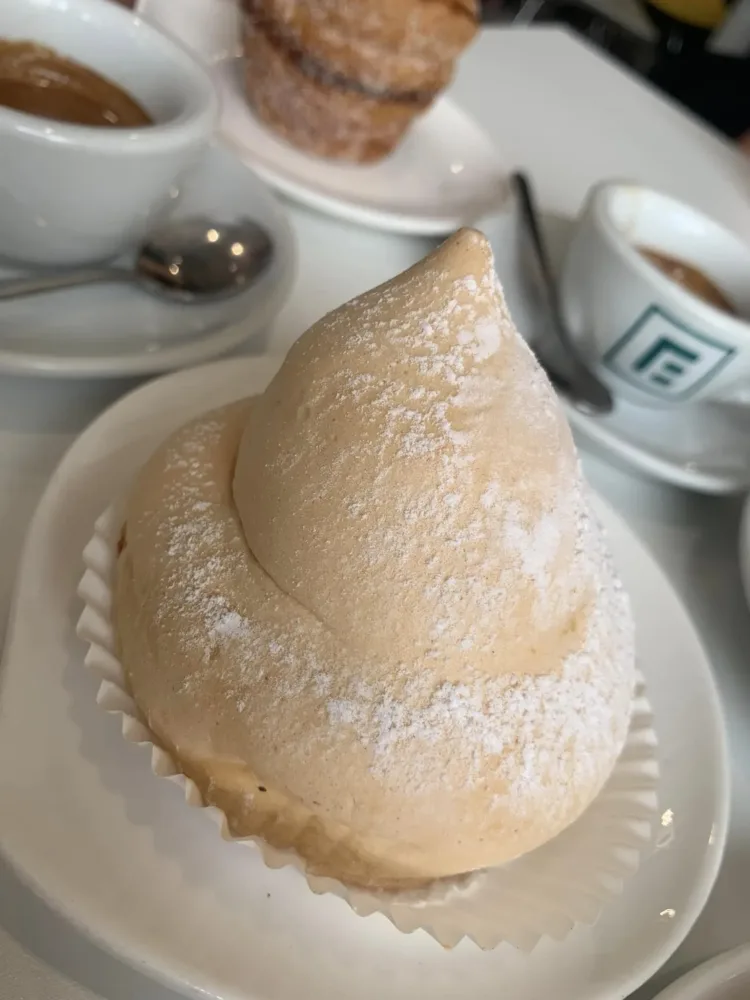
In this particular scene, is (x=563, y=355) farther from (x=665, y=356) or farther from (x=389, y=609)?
(x=389, y=609)

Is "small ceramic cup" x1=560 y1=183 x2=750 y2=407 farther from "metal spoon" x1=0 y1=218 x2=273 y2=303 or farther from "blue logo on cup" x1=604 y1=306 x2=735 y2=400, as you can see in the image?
"metal spoon" x1=0 y1=218 x2=273 y2=303

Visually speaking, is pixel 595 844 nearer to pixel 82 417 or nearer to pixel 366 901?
pixel 366 901

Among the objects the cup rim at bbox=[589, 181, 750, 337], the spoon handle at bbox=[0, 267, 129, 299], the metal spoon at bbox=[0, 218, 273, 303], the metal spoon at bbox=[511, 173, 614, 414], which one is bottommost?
the spoon handle at bbox=[0, 267, 129, 299]

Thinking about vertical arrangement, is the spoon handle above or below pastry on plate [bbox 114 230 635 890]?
below

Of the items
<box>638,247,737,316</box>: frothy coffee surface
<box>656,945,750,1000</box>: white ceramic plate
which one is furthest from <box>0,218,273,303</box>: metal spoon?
<box>656,945,750,1000</box>: white ceramic plate

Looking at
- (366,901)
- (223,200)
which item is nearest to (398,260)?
(223,200)

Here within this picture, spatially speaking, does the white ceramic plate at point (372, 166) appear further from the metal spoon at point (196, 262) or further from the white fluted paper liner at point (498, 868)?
the white fluted paper liner at point (498, 868)
